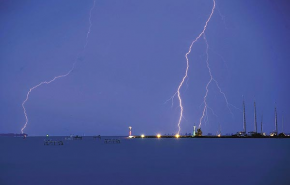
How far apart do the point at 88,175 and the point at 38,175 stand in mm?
4815

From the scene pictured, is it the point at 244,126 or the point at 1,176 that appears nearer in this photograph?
the point at 1,176

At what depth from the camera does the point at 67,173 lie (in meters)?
35.8

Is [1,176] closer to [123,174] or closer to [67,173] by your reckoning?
[67,173]

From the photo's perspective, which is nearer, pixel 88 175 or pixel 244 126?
pixel 88 175

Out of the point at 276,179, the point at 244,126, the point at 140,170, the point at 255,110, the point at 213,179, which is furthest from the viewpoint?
the point at 244,126

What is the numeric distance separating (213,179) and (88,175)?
1127 centimetres

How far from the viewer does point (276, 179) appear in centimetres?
2920

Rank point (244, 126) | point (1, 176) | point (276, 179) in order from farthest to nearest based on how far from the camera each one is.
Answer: point (244, 126)
point (1, 176)
point (276, 179)

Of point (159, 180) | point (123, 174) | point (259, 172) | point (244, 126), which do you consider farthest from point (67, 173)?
point (244, 126)

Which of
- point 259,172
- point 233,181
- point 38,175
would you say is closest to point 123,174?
point 38,175

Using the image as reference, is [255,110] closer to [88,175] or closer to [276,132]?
[276,132]

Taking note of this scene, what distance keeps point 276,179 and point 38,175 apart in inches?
826

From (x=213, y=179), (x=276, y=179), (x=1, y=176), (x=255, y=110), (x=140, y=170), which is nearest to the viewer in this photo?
(x=276, y=179)

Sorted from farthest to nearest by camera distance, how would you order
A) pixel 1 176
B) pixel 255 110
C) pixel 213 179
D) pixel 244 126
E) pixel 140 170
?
pixel 244 126 → pixel 255 110 → pixel 140 170 → pixel 1 176 → pixel 213 179
